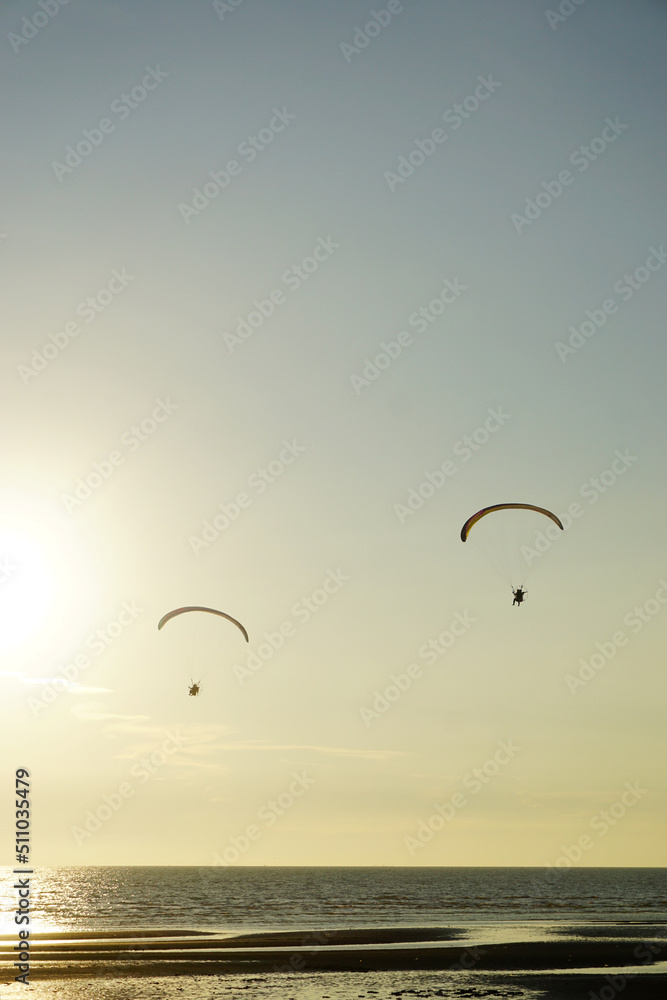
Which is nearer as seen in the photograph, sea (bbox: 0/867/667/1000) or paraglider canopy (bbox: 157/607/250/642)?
sea (bbox: 0/867/667/1000)

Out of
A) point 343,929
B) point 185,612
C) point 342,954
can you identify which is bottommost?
point 342,954

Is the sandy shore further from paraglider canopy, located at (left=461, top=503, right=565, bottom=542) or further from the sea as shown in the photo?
paraglider canopy, located at (left=461, top=503, right=565, bottom=542)

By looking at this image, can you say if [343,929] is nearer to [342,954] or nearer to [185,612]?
[342,954]

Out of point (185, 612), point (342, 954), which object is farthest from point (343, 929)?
point (185, 612)

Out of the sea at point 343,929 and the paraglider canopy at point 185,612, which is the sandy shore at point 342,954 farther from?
the paraglider canopy at point 185,612

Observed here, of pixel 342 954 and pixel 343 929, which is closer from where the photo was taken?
pixel 342 954

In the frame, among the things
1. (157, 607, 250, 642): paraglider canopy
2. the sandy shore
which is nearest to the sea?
the sandy shore

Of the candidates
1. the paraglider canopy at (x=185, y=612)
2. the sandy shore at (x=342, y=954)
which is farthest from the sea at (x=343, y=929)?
the paraglider canopy at (x=185, y=612)

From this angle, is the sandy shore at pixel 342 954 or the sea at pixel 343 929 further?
the sandy shore at pixel 342 954

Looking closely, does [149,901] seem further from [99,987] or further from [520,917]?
[99,987]

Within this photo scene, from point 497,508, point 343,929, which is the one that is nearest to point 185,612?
point 497,508

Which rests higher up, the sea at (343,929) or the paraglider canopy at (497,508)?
the paraglider canopy at (497,508)

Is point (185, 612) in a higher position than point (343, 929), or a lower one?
higher

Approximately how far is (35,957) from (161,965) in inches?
307
